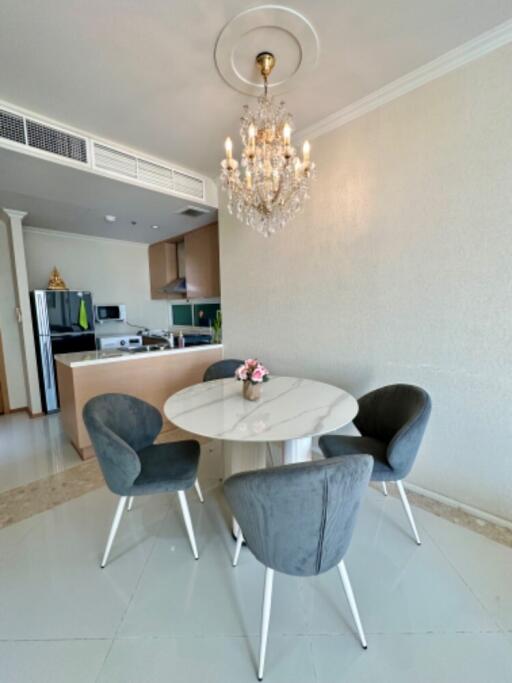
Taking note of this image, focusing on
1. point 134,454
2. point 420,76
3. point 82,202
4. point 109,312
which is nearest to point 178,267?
point 109,312

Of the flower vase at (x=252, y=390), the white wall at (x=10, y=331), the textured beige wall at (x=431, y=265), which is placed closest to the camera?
the textured beige wall at (x=431, y=265)

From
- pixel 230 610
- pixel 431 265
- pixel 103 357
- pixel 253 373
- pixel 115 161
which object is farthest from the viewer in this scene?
pixel 103 357

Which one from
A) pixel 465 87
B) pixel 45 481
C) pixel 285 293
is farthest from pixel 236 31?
pixel 45 481

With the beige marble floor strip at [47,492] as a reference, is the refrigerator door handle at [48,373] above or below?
above

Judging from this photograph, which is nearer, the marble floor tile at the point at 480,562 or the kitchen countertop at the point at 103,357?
the marble floor tile at the point at 480,562

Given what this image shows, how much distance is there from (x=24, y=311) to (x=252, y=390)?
3.50m

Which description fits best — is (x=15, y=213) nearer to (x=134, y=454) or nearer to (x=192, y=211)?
(x=192, y=211)

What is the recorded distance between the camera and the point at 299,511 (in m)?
0.98

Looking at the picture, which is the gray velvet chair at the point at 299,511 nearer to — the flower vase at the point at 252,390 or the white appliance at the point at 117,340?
the flower vase at the point at 252,390

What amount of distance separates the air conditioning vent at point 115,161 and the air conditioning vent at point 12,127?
466mm

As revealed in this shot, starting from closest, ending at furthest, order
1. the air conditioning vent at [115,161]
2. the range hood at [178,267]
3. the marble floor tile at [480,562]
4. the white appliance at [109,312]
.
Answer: the marble floor tile at [480,562]
the air conditioning vent at [115,161]
the white appliance at [109,312]
the range hood at [178,267]

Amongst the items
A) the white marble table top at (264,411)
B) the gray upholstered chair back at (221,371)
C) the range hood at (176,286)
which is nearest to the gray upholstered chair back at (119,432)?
the white marble table top at (264,411)

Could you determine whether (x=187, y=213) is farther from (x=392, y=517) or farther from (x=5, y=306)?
(x=392, y=517)

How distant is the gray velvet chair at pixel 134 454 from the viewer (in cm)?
142
